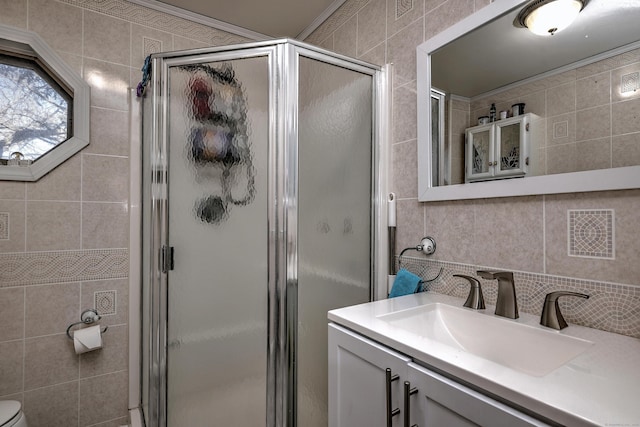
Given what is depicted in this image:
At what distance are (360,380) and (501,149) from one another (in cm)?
86

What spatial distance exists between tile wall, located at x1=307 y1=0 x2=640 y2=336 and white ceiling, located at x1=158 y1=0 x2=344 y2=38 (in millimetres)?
371

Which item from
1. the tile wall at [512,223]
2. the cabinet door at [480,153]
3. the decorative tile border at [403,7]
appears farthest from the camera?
the decorative tile border at [403,7]

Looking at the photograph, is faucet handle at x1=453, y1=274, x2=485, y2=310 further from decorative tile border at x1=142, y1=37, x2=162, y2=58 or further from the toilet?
Answer: decorative tile border at x1=142, y1=37, x2=162, y2=58

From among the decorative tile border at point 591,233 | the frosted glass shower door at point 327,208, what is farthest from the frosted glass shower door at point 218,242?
the decorative tile border at point 591,233

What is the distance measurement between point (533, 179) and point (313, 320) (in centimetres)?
95

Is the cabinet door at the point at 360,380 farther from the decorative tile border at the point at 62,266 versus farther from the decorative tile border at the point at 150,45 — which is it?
the decorative tile border at the point at 150,45

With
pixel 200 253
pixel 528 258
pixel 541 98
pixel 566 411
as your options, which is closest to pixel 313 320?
pixel 200 253

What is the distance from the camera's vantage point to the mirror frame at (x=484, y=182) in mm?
832

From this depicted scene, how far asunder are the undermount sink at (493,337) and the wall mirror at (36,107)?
1781mm

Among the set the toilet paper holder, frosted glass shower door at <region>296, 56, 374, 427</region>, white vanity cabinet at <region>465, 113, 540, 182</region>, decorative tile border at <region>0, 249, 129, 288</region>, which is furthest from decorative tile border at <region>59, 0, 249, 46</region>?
white vanity cabinet at <region>465, 113, 540, 182</region>

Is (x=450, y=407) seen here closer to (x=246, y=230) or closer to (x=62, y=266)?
(x=246, y=230)

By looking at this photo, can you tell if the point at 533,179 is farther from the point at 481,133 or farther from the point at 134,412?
the point at 134,412

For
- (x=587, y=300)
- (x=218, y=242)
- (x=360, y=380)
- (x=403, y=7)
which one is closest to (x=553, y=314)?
(x=587, y=300)

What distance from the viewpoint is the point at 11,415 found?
1280mm
